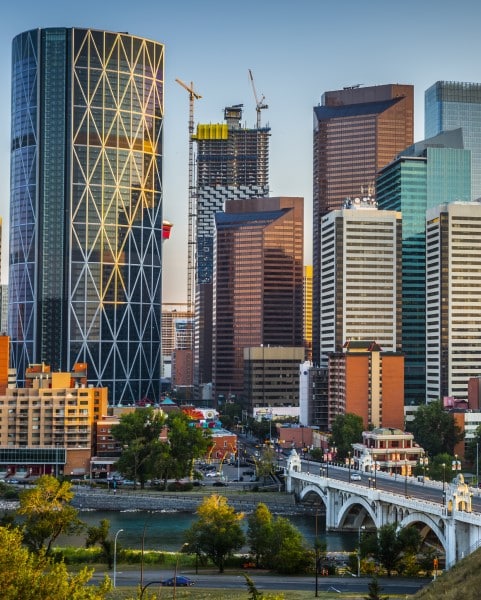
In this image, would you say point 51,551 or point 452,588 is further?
point 51,551

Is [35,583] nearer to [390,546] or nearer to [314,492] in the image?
[390,546]

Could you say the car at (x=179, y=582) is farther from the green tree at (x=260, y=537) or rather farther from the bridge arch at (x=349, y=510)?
the bridge arch at (x=349, y=510)

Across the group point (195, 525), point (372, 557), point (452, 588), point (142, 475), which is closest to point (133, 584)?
point (195, 525)

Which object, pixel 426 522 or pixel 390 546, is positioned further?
pixel 426 522

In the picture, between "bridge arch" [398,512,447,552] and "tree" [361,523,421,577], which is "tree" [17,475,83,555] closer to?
"tree" [361,523,421,577]

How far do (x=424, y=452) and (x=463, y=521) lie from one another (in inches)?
3117

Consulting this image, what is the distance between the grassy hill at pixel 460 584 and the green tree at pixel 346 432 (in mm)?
116767

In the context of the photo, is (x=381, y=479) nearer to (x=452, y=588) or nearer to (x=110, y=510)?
(x=110, y=510)

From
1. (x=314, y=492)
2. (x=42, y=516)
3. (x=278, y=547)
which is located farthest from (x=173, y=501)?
(x=278, y=547)

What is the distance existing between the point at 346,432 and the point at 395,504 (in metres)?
63.6

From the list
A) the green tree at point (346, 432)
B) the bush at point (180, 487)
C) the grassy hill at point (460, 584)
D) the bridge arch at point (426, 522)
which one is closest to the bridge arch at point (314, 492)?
the bush at point (180, 487)

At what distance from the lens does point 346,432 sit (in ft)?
611

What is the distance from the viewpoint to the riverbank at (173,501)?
152750 millimetres

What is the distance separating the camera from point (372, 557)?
109062mm
